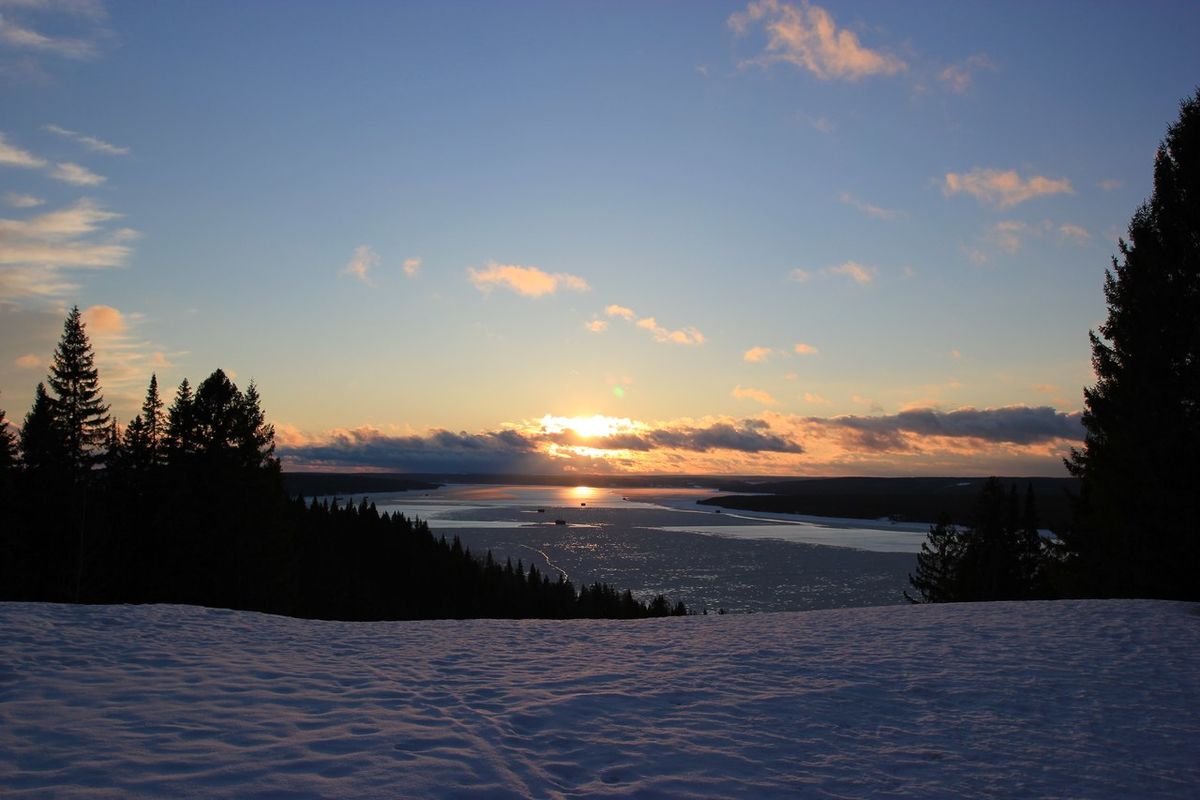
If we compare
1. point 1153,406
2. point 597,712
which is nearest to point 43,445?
point 597,712

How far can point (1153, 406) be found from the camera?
58.2 feet

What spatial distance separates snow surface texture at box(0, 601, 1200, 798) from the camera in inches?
226

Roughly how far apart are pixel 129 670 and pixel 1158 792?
35.2ft

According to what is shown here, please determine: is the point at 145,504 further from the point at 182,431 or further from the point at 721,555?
the point at 721,555

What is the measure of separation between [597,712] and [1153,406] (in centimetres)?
1708

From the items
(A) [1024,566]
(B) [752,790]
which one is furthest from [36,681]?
(A) [1024,566]

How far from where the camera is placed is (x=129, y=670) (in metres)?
8.84

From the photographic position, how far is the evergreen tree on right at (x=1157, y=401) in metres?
17.3

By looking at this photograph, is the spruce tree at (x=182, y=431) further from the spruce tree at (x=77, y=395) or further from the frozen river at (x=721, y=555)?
the frozen river at (x=721, y=555)

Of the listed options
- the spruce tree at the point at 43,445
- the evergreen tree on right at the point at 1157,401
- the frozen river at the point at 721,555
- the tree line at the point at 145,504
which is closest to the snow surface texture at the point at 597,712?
the evergreen tree on right at the point at 1157,401

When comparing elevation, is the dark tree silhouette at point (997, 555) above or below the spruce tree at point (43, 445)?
below

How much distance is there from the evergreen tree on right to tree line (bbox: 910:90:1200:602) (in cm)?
2

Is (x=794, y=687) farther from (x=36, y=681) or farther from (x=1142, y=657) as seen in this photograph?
(x=36, y=681)

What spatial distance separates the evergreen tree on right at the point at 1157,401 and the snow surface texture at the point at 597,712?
566 centimetres
